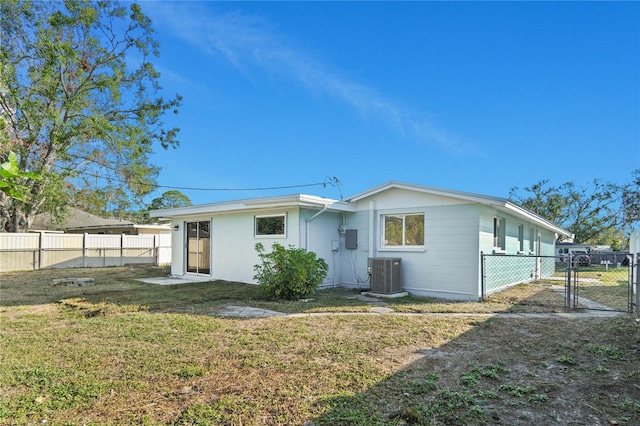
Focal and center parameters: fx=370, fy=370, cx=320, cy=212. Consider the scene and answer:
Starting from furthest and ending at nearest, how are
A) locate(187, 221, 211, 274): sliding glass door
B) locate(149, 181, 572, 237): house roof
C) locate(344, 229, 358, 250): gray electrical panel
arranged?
locate(187, 221, 211, 274): sliding glass door → locate(344, 229, 358, 250): gray electrical panel → locate(149, 181, 572, 237): house roof

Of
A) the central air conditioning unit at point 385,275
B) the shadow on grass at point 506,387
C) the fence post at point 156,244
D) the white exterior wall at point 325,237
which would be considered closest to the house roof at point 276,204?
the white exterior wall at point 325,237

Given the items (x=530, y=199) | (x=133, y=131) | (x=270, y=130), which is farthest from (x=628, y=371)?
(x=530, y=199)

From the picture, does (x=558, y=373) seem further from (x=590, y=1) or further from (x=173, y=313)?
(x=590, y=1)

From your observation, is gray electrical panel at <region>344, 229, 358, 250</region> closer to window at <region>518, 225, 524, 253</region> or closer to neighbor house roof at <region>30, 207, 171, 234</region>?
window at <region>518, 225, 524, 253</region>

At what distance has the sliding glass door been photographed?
13.0 m

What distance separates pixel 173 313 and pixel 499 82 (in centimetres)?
1211

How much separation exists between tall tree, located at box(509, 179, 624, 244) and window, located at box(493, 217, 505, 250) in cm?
2157

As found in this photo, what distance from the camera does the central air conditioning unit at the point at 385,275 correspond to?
930 centimetres

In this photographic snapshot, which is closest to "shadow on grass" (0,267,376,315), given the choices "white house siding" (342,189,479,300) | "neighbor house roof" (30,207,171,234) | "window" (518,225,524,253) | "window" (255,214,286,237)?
"window" (255,214,286,237)

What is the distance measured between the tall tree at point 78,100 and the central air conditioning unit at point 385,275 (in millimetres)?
14628

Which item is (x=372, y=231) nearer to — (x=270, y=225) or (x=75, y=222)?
(x=270, y=225)

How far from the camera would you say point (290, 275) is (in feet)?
27.5

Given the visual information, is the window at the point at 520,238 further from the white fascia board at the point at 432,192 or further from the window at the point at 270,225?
the window at the point at 270,225

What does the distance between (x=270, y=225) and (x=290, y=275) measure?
291 centimetres
